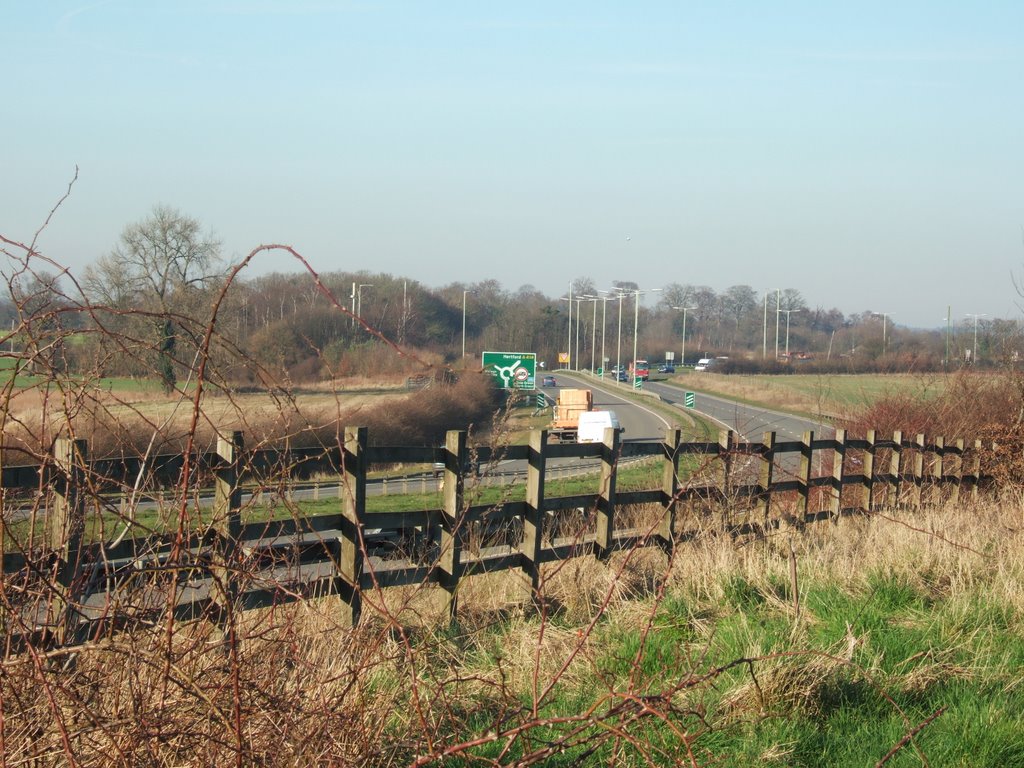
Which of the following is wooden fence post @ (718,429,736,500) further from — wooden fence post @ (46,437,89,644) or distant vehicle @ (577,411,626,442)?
distant vehicle @ (577,411,626,442)

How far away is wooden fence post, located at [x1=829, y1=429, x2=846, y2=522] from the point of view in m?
12.1

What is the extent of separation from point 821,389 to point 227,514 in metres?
19.9

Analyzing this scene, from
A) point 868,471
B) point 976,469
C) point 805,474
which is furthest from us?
point 976,469

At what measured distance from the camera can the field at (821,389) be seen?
2206 centimetres

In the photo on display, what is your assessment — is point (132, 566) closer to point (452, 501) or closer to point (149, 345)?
point (149, 345)

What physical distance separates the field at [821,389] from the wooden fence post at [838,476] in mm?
5973

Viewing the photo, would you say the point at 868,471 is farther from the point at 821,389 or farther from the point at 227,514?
the point at 227,514

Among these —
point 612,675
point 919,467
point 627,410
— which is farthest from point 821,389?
point 627,410

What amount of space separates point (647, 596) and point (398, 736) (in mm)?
3523

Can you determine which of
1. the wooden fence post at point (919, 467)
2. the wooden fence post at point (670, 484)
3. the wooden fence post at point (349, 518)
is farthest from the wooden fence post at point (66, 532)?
the wooden fence post at point (919, 467)

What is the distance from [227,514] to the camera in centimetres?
330

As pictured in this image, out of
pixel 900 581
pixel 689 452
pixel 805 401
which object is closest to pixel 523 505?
pixel 689 452

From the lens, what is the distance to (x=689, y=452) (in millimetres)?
9344

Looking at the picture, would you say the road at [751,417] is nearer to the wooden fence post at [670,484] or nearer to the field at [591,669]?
the wooden fence post at [670,484]
